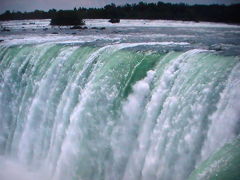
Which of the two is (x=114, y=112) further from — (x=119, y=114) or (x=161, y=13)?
(x=161, y=13)

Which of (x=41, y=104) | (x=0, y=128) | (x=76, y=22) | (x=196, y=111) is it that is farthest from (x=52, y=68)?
(x=76, y=22)

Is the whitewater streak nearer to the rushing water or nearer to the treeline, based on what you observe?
the rushing water

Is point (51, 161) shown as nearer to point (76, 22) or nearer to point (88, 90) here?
point (88, 90)

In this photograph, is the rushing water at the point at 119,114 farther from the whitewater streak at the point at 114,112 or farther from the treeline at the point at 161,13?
the treeline at the point at 161,13

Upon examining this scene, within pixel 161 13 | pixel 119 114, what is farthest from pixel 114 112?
pixel 161 13

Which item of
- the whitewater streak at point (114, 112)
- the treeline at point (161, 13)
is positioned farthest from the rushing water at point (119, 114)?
the treeline at point (161, 13)

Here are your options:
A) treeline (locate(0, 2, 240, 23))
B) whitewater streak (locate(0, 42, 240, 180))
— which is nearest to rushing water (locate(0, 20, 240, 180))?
whitewater streak (locate(0, 42, 240, 180))
